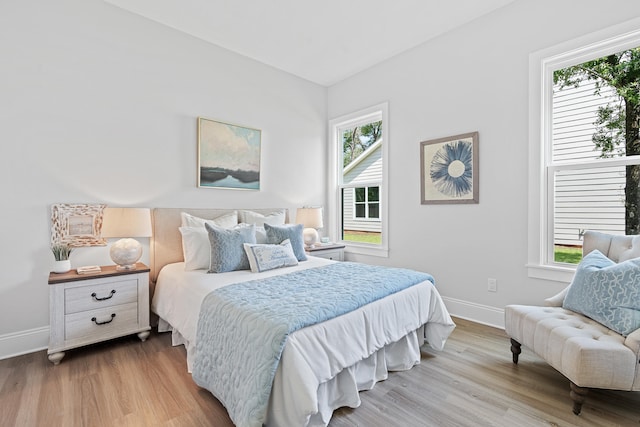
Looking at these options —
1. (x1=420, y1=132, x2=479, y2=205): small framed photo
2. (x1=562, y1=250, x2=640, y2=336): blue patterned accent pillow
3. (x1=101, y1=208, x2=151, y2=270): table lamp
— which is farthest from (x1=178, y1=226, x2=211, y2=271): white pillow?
(x1=562, y1=250, x2=640, y2=336): blue patterned accent pillow

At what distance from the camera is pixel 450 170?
10.5 ft

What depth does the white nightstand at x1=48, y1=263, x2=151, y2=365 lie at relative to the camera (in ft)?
7.28

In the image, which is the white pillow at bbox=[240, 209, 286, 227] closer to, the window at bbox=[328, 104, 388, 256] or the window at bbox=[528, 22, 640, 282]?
the window at bbox=[328, 104, 388, 256]

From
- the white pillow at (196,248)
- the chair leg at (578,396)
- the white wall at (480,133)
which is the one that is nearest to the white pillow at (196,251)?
the white pillow at (196,248)

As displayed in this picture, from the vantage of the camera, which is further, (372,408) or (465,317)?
(465,317)

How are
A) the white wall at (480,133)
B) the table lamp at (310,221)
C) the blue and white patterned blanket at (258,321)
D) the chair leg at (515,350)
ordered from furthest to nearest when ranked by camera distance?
the table lamp at (310,221), the white wall at (480,133), the chair leg at (515,350), the blue and white patterned blanket at (258,321)

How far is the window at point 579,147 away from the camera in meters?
2.33

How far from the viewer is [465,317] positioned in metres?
3.12

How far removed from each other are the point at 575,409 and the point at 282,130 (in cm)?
376

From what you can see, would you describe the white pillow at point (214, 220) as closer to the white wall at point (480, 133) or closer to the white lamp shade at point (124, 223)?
the white lamp shade at point (124, 223)

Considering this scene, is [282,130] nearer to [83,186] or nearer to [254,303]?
[83,186]

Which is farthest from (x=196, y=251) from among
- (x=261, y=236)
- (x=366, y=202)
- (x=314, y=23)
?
(x=314, y=23)

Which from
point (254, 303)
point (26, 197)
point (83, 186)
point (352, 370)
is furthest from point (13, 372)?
point (352, 370)

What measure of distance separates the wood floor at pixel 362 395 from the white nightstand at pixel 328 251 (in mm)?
1758
